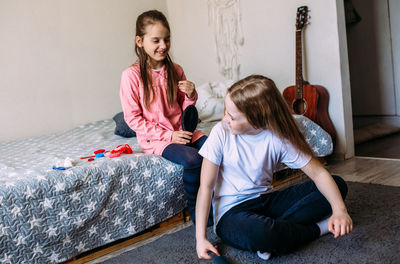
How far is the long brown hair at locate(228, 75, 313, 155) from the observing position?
1.11 metres

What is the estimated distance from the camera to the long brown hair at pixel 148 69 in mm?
1631

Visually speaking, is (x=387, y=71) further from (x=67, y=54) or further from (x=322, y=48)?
(x=67, y=54)

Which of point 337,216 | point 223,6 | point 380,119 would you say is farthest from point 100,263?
point 380,119

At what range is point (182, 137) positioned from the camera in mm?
1559

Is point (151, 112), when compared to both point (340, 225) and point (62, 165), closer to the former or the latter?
point (62, 165)

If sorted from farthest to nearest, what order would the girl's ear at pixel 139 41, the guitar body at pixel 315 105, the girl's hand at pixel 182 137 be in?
the guitar body at pixel 315 105 < the girl's ear at pixel 139 41 < the girl's hand at pixel 182 137

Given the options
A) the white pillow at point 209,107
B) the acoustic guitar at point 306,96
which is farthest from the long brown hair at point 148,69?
the acoustic guitar at point 306,96

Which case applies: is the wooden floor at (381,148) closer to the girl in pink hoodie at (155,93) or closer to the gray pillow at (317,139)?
the gray pillow at (317,139)

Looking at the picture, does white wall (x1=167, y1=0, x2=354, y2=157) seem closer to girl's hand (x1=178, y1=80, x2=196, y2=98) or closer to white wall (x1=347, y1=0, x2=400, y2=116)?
girl's hand (x1=178, y1=80, x2=196, y2=98)

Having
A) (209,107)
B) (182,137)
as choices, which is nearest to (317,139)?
(209,107)

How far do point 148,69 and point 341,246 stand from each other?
1095mm

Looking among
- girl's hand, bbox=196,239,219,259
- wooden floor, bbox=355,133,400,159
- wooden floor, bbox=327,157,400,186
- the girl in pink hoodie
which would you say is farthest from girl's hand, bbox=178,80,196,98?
wooden floor, bbox=355,133,400,159

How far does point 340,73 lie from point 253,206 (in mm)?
1501

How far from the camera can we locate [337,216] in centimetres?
109
